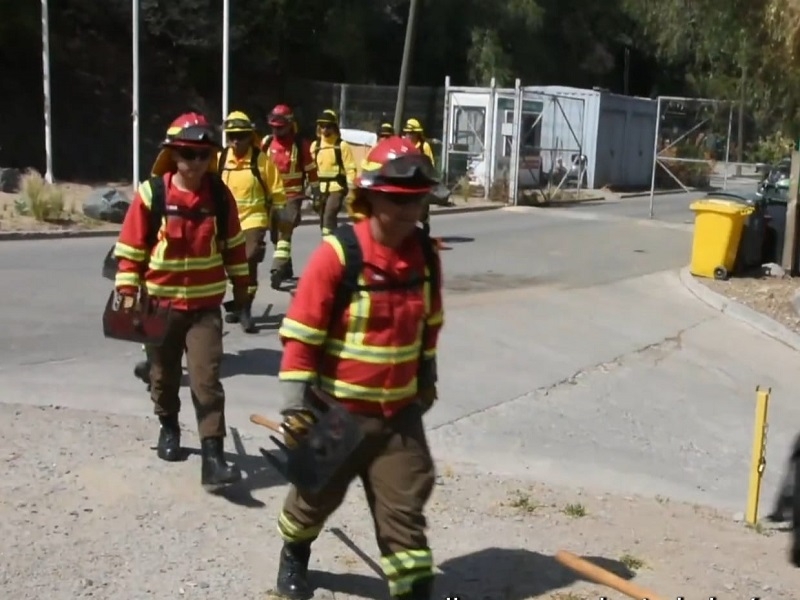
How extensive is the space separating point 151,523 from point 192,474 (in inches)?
29.3

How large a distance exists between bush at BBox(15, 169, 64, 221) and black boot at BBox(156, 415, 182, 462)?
39.2 ft

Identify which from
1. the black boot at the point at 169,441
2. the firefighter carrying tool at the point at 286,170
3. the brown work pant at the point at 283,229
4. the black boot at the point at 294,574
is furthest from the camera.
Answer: the firefighter carrying tool at the point at 286,170

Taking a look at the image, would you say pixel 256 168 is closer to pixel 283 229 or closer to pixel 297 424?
pixel 283 229

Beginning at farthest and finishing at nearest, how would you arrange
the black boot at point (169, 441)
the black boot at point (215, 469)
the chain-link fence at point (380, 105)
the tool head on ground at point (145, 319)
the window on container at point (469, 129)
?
the chain-link fence at point (380, 105)
the window on container at point (469, 129)
the black boot at point (169, 441)
the tool head on ground at point (145, 319)
the black boot at point (215, 469)

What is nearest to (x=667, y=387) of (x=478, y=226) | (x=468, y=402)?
(x=468, y=402)

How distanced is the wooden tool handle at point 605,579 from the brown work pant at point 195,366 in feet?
6.32

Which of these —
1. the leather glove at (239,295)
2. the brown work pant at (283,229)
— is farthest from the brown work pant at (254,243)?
the leather glove at (239,295)

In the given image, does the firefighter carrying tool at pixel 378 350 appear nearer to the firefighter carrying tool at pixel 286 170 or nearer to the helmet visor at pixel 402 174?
the helmet visor at pixel 402 174

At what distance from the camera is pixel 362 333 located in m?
4.55

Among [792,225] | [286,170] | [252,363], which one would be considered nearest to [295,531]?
[252,363]

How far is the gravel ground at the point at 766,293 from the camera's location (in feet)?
44.6

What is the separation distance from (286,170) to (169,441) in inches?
253

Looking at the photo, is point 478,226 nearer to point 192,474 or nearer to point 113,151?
point 113,151

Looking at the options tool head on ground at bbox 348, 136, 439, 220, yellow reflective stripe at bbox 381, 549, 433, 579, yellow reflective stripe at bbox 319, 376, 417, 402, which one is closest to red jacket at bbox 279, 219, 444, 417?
yellow reflective stripe at bbox 319, 376, 417, 402
